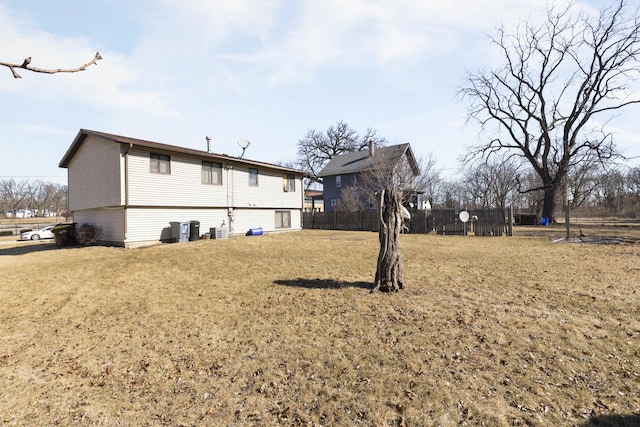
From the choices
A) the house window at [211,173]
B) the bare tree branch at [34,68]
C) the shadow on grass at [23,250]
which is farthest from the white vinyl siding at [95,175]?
the bare tree branch at [34,68]

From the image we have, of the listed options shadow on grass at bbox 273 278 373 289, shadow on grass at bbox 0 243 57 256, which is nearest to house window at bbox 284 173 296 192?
shadow on grass at bbox 0 243 57 256

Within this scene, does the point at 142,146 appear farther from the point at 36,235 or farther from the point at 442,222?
the point at 36,235

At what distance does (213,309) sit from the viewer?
586 centimetres

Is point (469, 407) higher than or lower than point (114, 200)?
lower

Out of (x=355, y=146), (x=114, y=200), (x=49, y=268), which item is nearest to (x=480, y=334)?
(x=49, y=268)

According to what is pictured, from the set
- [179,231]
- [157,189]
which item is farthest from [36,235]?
[179,231]

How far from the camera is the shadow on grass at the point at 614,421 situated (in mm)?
2604

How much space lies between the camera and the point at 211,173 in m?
18.1

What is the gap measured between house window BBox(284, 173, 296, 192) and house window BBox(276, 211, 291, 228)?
172cm

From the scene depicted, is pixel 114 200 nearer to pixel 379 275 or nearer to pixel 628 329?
pixel 379 275

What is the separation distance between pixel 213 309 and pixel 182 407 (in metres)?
2.88

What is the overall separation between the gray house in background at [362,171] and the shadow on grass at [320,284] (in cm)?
1893

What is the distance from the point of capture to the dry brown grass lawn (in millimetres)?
2941

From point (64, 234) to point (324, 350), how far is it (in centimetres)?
1778
